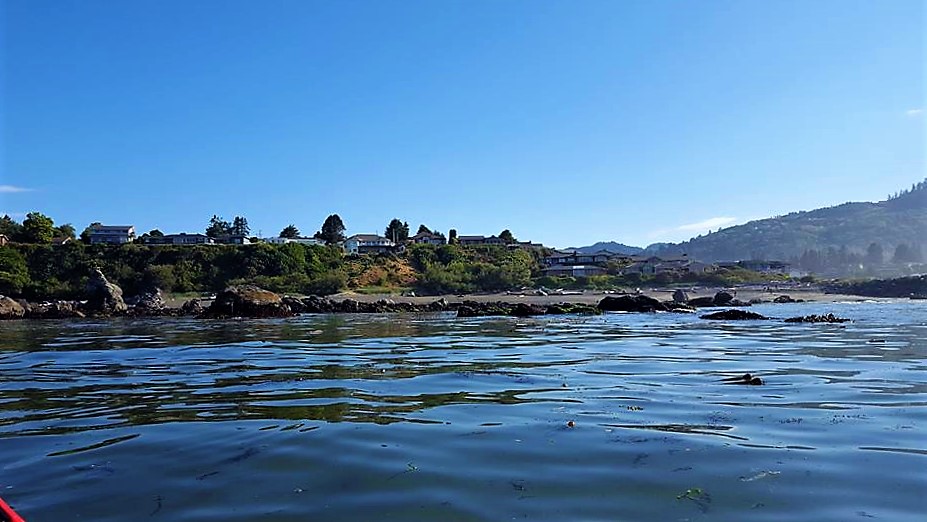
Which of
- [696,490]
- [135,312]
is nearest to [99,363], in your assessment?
[696,490]

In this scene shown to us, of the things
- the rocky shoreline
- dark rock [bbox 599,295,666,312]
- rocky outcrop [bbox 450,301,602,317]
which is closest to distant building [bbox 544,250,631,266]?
the rocky shoreline

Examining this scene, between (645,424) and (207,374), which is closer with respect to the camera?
(645,424)

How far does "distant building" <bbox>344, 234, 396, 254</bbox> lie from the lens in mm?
122700

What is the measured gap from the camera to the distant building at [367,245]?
122700mm

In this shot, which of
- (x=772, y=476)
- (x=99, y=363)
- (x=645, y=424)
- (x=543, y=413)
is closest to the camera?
(x=772, y=476)

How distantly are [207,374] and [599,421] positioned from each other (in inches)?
394

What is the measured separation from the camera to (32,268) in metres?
82.9

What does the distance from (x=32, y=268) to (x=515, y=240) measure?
92142 millimetres

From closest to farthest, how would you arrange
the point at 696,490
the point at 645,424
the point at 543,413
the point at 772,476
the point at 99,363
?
the point at 696,490
the point at 772,476
the point at 645,424
the point at 543,413
the point at 99,363

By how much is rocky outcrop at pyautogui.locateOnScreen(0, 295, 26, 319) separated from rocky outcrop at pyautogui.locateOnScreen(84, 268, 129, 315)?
177 inches

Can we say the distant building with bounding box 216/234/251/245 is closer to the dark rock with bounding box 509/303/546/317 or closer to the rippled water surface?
the dark rock with bounding box 509/303/546/317

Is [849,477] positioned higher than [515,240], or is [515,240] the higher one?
[515,240]

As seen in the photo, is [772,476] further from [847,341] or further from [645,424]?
[847,341]

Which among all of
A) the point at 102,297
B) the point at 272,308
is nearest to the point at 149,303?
the point at 102,297
